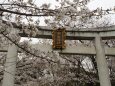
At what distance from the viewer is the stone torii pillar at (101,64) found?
1006 centimetres

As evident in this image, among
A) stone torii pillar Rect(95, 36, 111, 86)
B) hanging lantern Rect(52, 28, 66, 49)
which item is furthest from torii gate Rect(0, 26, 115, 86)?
hanging lantern Rect(52, 28, 66, 49)

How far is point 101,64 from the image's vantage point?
33.8ft

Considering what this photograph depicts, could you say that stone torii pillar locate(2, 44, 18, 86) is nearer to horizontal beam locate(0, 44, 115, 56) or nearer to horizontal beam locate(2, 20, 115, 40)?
A: horizontal beam locate(0, 44, 115, 56)

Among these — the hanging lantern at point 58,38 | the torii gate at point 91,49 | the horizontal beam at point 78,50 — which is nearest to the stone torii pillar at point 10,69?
the torii gate at point 91,49

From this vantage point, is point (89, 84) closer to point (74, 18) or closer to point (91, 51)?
point (91, 51)

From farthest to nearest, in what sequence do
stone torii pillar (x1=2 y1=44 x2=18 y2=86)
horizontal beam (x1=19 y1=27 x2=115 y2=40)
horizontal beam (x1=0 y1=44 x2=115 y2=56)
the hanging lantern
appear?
horizontal beam (x1=19 y1=27 x2=115 y2=40), horizontal beam (x1=0 y1=44 x2=115 y2=56), the hanging lantern, stone torii pillar (x1=2 y1=44 x2=18 y2=86)

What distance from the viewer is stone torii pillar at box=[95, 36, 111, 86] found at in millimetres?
10062

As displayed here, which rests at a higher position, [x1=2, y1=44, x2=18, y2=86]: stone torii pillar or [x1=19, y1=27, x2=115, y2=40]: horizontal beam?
[x1=19, y1=27, x2=115, y2=40]: horizontal beam

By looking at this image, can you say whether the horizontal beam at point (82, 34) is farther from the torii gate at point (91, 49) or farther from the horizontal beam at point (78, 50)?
the horizontal beam at point (78, 50)

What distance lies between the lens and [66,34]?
10391 millimetres

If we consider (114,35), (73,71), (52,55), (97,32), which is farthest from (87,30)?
(52,55)

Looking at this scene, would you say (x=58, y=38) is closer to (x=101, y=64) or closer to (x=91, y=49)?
(x=91, y=49)

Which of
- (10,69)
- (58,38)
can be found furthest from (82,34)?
(10,69)

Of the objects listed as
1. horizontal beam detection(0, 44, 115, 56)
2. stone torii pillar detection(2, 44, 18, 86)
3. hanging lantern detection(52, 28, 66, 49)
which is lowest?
stone torii pillar detection(2, 44, 18, 86)
